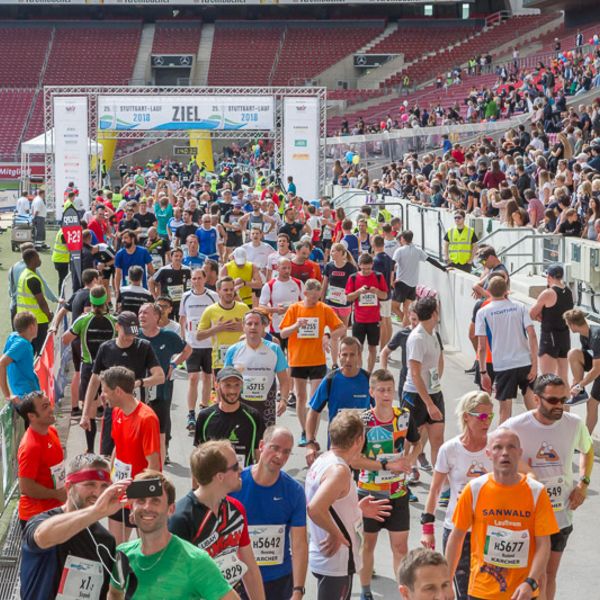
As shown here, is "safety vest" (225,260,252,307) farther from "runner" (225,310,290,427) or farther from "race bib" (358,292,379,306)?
"runner" (225,310,290,427)

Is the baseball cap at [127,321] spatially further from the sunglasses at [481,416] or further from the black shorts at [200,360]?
the sunglasses at [481,416]

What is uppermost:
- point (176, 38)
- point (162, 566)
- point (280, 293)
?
point (176, 38)

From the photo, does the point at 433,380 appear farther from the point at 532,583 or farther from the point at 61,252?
the point at 61,252

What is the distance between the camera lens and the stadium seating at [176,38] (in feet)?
226

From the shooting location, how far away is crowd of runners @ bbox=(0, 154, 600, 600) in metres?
5.18

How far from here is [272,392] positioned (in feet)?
33.1

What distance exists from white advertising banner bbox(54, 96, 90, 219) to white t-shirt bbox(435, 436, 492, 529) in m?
30.7

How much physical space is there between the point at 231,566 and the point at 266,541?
2.19 ft

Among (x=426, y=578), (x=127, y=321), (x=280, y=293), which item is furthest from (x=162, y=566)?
(x=280, y=293)

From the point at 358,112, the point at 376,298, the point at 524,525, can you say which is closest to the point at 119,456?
the point at 524,525

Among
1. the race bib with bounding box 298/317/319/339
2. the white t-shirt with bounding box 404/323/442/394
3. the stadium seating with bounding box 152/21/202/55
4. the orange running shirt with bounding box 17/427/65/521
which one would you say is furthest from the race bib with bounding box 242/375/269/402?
the stadium seating with bounding box 152/21/202/55

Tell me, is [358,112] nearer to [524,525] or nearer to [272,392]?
[272,392]

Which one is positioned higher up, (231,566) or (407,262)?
(407,262)

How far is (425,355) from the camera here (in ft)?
33.0
